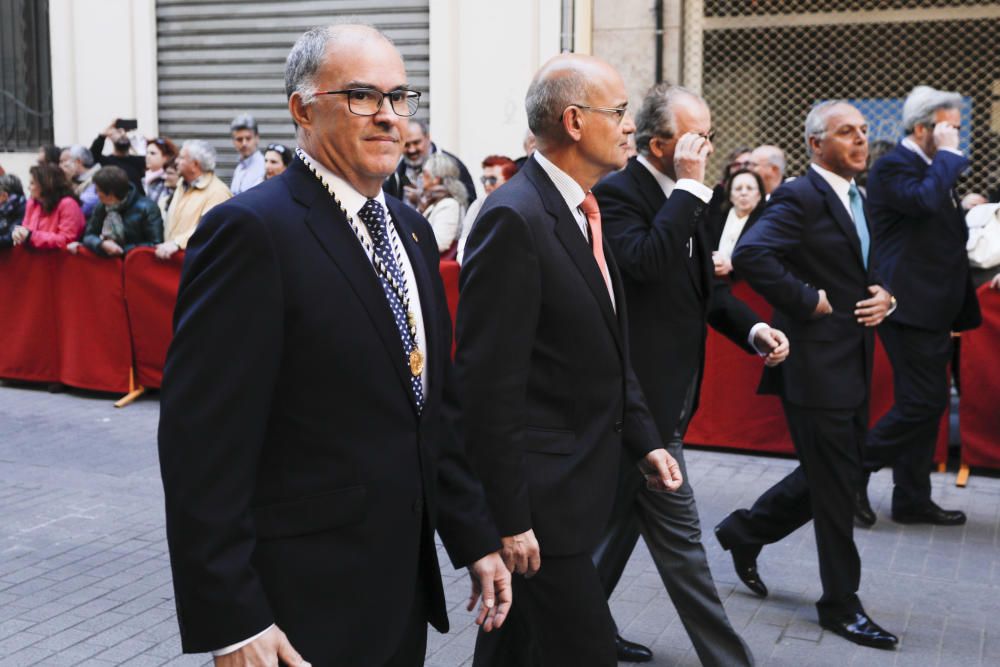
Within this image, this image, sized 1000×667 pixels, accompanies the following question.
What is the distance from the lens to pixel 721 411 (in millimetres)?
8273

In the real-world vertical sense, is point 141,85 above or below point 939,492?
above

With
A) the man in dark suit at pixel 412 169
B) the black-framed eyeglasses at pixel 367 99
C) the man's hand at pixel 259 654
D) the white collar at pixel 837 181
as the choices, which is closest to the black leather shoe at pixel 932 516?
the white collar at pixel 837 181

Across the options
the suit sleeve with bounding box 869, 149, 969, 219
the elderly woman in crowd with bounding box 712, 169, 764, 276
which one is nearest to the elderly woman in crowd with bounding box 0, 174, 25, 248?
the elderly woman in crowd with bounding box 712, 169, 764, 276

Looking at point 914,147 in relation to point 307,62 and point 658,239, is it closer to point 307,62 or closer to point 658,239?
point 658,239

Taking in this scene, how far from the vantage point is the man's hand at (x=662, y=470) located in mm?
3725

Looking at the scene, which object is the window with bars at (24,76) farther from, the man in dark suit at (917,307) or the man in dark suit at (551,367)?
the man in dark suit at (551,367)

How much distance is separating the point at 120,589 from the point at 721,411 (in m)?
4.15

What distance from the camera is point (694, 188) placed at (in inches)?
171

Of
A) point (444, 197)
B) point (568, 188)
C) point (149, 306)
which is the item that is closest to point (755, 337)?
point (568, 188)

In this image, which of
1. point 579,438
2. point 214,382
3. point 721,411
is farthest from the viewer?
point 721,411

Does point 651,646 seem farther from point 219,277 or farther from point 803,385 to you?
point 219,277

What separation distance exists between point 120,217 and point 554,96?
7.29 metres

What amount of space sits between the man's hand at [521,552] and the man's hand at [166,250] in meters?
7.01

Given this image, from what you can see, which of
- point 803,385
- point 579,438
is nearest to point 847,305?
point 803,385
